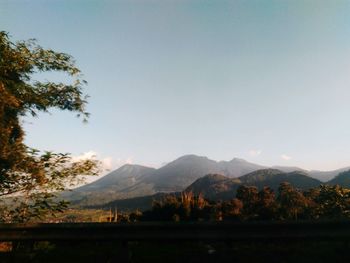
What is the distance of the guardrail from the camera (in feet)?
17.6

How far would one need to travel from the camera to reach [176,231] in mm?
5543

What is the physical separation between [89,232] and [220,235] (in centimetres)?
238

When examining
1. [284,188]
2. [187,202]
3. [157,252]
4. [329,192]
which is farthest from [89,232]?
[284,188]

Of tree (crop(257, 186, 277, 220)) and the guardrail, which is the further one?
tree (crop(257, 186, 277, 220))

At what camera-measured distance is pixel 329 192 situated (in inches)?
578

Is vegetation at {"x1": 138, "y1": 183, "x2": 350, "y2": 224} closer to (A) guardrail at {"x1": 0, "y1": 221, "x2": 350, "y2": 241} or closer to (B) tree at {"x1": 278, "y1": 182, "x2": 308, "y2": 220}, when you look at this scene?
(B) tree at {"x1": 278, "y1": 182, "x2": 308, "y2": 220}

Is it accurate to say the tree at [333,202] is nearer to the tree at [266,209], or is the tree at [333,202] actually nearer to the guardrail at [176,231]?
the tree at [266,209]

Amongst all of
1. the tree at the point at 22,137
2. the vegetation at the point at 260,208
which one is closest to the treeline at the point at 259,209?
the vegetation at the point at 260,208

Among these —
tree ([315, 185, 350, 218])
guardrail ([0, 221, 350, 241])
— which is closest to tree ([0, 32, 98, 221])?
guardrail ([0, 221, 350, 241])

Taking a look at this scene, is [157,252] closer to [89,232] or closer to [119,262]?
[119,262]

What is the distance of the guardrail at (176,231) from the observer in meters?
5.36

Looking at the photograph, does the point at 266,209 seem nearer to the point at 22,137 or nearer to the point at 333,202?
the point at 333,202

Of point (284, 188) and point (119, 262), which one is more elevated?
point (284, 188)

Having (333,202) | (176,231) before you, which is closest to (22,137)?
(176,231)
